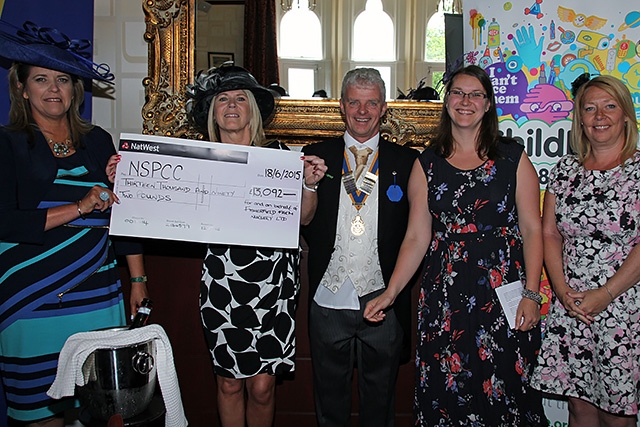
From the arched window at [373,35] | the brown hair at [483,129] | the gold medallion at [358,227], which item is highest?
the arched window at [373,35]

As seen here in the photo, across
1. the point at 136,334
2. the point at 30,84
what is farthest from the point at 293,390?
the point at 30,84

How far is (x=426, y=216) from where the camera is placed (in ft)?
7.48

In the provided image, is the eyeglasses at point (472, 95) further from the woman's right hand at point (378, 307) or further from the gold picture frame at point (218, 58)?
the gold picture frame at point (218, 58)

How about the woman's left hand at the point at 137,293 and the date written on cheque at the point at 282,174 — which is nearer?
the date written on cheque at the point at 282,174

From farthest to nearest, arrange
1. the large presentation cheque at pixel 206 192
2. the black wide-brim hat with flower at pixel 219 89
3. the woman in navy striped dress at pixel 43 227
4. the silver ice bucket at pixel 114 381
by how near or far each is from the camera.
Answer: the black wide-brim hat with flower at pixel 219 89
the large presentation cheque at pixel 206 192
the woman in navy striped dress at pixel 43 227
the silver ice bucket at pixel 114 381

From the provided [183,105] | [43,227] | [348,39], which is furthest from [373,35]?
[43,227]

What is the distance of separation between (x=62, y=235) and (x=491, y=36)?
2.21 metres

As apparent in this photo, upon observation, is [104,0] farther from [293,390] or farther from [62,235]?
[293,390]

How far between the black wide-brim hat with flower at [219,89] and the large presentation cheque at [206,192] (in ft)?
0.96

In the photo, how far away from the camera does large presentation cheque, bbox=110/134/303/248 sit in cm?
218

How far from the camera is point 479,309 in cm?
215

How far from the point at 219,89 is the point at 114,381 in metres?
1.27

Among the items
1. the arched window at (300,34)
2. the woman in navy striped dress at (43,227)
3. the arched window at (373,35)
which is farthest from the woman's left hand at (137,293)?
the arched window at (373,35)

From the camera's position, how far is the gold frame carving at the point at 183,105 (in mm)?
2830
